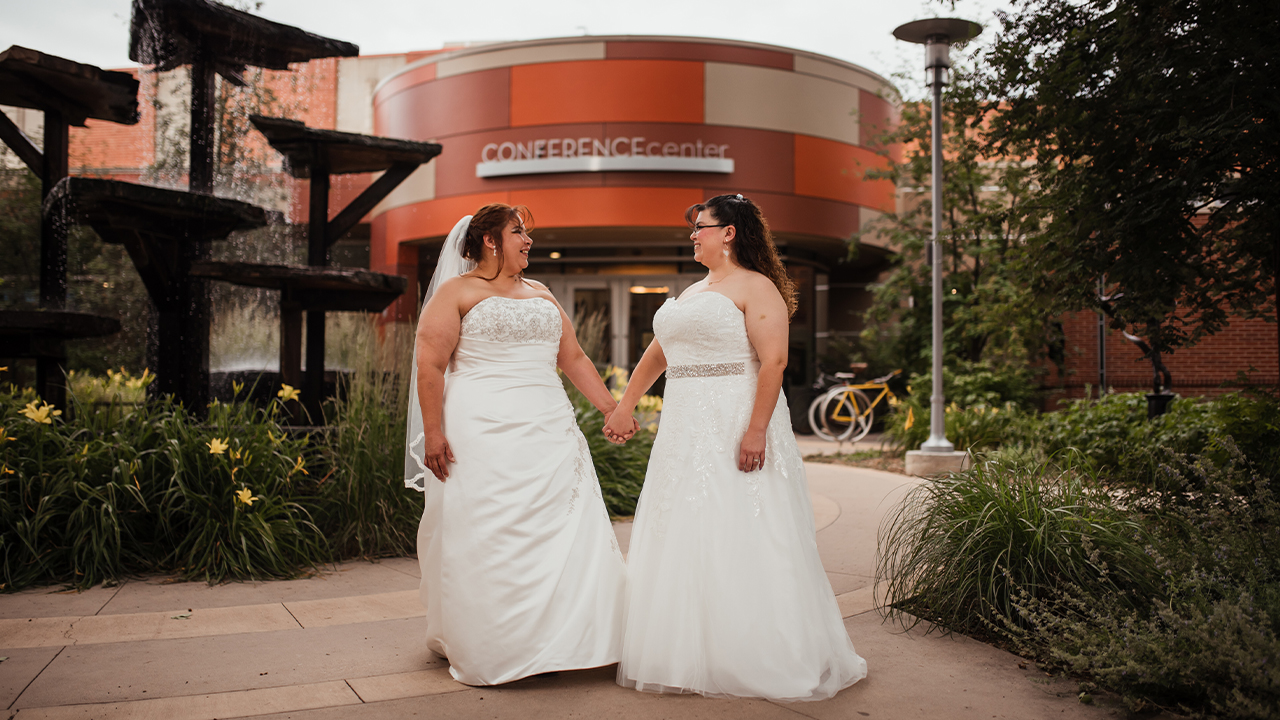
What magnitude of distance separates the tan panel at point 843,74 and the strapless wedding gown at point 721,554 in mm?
13957

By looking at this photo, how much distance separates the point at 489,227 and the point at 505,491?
1131mm

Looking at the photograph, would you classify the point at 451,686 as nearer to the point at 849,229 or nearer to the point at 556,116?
the point at 556,116

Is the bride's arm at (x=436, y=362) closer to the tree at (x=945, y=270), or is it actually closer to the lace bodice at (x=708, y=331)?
the lace bodice at (x=708, y=331)

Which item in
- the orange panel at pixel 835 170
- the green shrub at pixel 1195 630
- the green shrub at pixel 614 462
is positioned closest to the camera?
the green shrub at pixel 1195 630

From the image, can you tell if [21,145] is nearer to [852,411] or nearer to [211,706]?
[211,706]

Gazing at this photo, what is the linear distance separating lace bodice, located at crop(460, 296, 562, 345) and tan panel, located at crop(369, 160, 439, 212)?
13.6 m

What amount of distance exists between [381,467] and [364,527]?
1.32 ft

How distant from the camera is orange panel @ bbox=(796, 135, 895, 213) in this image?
53.1 ft

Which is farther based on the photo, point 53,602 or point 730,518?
point 53,602

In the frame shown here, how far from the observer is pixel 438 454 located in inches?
140

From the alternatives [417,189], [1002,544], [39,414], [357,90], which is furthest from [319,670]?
[357,90]

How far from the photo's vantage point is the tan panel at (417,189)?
1678cm

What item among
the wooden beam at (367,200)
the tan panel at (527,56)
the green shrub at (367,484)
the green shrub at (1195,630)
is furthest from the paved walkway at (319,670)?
the tan panel at (527,56)

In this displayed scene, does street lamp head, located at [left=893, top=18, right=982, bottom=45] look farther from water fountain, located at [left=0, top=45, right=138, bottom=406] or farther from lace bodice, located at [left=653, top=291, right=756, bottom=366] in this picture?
water fountain, located at [left=0, top=45, right=138, bottom=406]
